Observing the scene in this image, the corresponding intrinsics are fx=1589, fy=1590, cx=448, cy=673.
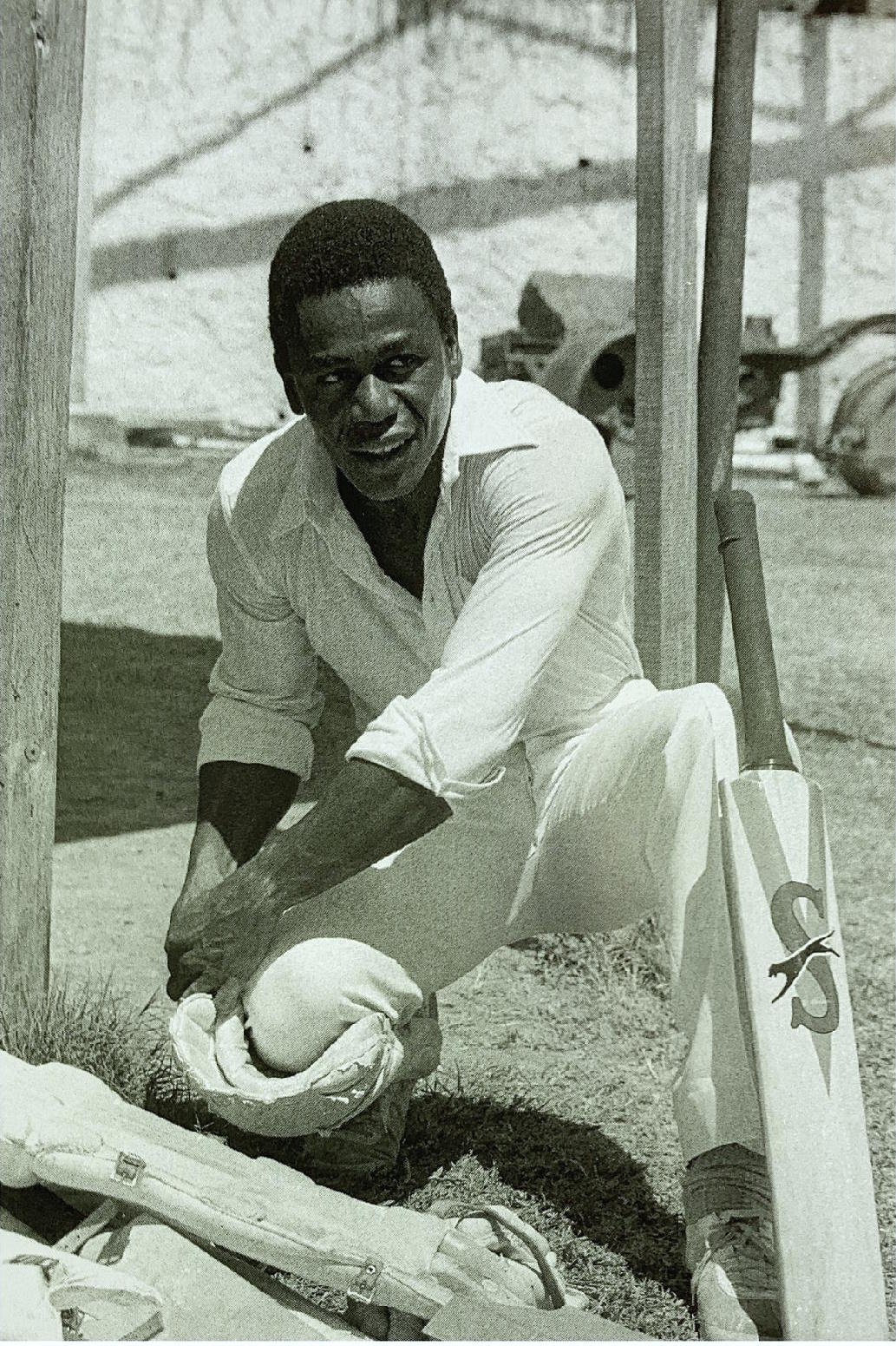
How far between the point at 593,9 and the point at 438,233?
183 cm

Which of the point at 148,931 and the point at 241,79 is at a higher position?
the point at 241,79

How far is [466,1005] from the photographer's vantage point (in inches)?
144

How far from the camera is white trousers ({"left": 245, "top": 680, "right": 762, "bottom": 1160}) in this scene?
2.25 meters

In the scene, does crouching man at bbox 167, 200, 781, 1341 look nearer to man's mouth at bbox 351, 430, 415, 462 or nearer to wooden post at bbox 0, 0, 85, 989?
man's mouth at bbox 351, 430, 415, 462

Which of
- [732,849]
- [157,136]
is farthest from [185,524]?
[732,849]

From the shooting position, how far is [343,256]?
92.4 inches

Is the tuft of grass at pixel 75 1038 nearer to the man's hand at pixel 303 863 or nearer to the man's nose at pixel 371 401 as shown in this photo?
the man's hand at pixel 303 863

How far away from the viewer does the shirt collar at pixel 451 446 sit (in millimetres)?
2479

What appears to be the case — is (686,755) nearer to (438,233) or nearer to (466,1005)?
(466,1005)

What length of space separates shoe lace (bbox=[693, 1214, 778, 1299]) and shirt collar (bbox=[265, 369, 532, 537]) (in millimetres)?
1174

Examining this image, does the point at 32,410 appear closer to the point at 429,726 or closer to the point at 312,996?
the point at 429,726

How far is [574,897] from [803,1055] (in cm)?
64

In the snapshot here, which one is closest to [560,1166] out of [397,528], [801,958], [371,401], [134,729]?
[801,958]

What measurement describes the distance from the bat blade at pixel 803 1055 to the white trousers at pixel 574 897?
102 mm
